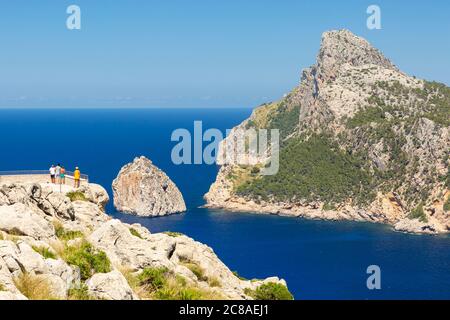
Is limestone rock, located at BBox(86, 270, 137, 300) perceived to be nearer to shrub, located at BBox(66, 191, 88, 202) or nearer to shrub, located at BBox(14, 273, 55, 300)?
shrub, located at BBox(14, 273, 55, 300)

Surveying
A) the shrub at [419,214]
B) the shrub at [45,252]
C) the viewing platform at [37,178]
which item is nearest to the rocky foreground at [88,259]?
the shrub at [45,252]

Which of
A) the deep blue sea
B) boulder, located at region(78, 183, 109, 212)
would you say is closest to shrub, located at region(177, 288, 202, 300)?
boulder, located at region(78, 183, 109, 212)

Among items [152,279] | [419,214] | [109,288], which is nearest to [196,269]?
[152,279]

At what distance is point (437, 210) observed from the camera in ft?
590

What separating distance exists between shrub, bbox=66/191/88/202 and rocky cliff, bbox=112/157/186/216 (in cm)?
15101

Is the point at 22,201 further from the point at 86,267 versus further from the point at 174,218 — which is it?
the point at 174,218

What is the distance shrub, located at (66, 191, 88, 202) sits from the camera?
39.7 meters

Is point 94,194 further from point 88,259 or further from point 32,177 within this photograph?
point 88,259

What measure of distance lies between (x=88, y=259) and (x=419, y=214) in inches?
6559

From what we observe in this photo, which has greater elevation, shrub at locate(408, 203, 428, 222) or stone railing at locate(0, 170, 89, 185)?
stone railing at locate(0, 170, 89, 185)

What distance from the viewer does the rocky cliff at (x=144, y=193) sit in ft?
630

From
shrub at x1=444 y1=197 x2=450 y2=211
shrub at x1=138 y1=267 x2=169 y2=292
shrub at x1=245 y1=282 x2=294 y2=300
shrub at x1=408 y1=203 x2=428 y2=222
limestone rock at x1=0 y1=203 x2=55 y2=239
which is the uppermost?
limestone rock at x1=0 y1=203 x2=55 y2=239
